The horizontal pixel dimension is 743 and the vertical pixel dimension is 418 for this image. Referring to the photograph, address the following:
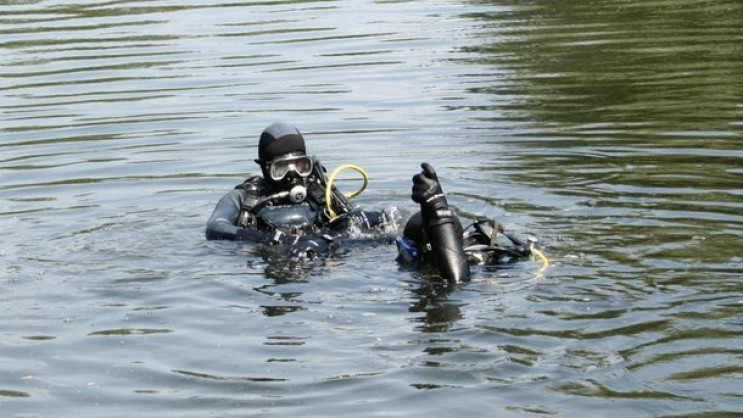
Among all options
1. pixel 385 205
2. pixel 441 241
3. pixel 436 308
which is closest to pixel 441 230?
pixel 441 241

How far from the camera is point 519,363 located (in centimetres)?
746

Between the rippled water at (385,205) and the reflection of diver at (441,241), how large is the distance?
0.54 ft

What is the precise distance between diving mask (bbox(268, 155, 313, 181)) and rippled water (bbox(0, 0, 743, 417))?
796mm

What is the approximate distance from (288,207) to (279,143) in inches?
19.8

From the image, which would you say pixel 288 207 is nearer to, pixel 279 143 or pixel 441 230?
pixel 279 143

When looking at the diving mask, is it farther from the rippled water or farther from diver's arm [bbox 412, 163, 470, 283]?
diver's arm [bbox 412, 163, 470, 283]

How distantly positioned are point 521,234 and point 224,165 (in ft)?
13.6

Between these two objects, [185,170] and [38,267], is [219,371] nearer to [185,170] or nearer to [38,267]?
[38,267]

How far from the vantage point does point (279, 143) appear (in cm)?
1075

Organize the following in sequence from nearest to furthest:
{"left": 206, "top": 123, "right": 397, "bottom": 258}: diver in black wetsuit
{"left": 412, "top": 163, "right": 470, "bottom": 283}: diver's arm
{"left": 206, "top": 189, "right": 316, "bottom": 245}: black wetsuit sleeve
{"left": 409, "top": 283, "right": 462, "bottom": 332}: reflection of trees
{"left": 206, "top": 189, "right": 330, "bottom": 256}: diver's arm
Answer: {"left": 409, "top": 283, "right": 462, "bottom": 332}: reflection of trees < {"left": 412, "top": 163, "right": 470, "bottom": 283}: diver's arm < {"left": 206, "top": 189, "right": 330, "bottom": 256}: diver's arm < {"left": 206, "top": 189, "right": 316, "bottom": 245}: black wetsuit sleeve < {"left": 206, "top": 123, "right": 397, "bottom": 258}: diver in black wetsuit

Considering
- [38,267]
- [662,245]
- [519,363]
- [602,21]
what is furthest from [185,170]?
[602,21]

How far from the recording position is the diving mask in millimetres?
10719

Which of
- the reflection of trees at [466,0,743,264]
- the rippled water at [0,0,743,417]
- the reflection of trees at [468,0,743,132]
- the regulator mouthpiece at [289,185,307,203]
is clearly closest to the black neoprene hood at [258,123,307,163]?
the regulator mouthpiece at [289,185,307,203]

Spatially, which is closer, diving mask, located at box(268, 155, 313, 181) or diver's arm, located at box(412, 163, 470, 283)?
diver's arm, located at box(412, 163, 470, 283)
